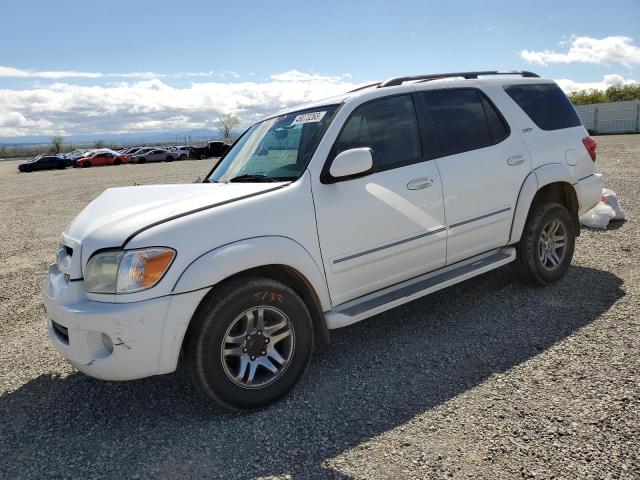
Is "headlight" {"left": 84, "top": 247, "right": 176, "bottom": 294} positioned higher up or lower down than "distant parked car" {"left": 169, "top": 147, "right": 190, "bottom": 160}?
lower down

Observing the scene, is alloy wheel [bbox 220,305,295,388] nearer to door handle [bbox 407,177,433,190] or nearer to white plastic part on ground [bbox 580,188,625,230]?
door handle [bbox 407,177,433,190]

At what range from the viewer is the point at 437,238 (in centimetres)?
374

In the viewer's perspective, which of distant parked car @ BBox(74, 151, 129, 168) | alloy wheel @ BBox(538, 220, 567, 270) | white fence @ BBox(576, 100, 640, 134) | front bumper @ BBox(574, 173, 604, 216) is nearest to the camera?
alloy wheel @ BBox(538, 220, 567, 270)

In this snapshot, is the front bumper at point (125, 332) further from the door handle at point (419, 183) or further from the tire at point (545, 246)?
the tire at point (545, 246)

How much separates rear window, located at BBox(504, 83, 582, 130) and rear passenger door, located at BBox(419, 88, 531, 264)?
0.38 metres

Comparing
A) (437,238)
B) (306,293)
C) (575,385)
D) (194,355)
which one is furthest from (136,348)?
(575,385)

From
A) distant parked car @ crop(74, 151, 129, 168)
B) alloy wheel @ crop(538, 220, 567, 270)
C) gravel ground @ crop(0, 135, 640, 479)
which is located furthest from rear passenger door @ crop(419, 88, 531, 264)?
distant parked car @ crop(74, 151, 129, 168)

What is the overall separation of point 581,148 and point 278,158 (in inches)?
120

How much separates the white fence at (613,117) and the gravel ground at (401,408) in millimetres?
37740

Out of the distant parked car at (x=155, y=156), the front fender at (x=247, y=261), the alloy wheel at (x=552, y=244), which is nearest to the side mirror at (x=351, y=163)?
the front fender at (x=247, y=261)

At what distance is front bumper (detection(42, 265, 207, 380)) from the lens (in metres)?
2.65

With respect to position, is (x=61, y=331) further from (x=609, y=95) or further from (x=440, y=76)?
(x=609, y=95)

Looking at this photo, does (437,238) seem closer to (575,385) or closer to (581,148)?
(575,385)

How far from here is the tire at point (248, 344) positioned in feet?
9.20
